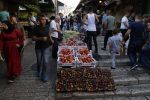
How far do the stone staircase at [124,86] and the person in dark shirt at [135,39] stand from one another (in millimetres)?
379

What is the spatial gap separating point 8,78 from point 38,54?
46.0 inches

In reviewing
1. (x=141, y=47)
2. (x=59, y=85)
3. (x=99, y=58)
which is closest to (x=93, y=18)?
(x=99, y=58)

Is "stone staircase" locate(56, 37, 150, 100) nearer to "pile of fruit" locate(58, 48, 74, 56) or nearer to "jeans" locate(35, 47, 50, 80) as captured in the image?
"pile of fruit" locate(58, 48, 74, 56)

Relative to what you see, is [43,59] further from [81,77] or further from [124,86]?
[124,86]

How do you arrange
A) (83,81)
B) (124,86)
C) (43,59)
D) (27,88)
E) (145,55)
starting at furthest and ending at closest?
(145,55), (43,59), (124,86), (27,88), (83,81)

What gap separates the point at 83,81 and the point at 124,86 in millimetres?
1344

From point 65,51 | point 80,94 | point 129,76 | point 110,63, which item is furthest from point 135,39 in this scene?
point 80,94

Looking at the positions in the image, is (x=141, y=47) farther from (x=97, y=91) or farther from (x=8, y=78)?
(x=8, y=78)

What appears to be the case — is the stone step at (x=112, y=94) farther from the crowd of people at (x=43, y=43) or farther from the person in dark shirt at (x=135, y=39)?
the person in dark shirt at (x=135, y=39)

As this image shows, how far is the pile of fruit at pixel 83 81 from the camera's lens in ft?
32.5

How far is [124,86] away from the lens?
34.8 ft

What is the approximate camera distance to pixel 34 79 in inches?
450

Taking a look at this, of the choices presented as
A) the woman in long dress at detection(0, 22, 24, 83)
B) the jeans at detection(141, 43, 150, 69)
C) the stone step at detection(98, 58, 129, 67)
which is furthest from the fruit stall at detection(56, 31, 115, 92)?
the jeans at detection(141, 43, 150, 69)

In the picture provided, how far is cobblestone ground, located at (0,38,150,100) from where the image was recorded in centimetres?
971
